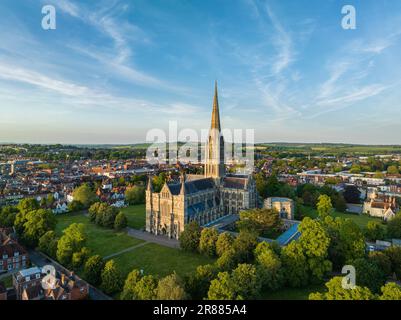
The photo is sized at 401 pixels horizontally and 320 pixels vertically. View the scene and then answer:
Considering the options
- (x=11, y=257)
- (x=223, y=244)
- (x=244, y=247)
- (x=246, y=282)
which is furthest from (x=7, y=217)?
(x=246, y=282)

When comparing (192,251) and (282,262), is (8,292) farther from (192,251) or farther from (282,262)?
(282,262)

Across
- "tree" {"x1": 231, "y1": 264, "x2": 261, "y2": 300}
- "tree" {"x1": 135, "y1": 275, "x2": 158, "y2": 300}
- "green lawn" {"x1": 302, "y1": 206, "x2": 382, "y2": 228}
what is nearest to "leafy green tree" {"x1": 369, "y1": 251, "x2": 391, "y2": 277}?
"tree" {"x1": 231, "y1": 264, "x2": 261, "y2": 300}

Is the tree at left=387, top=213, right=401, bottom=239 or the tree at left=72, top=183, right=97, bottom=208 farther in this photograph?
the tree at left=72, top=183, right=97, bottom=208

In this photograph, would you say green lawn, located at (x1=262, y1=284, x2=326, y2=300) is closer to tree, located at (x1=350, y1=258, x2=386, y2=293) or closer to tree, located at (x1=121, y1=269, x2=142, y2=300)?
tree, located at (x1=350, y1=258, x2=386, y2=293)

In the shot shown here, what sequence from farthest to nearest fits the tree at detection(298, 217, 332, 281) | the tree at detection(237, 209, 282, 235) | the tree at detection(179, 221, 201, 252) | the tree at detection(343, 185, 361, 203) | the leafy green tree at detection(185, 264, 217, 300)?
the tree at detection(343, 185, 361, 203)
the tree at detection(237, 209, 282, 235)
the tree at detection(179, 221, 201, 252)
the tree at detection(298, 217, 332, 281)
the leafy green tree at detection(185, 264, 217, 300)

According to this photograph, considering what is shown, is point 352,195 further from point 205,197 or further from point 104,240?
point 104,240

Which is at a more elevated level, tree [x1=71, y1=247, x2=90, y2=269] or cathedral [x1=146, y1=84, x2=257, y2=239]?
cathedral [x1=146, y1=84, x2=257, y2=239]
